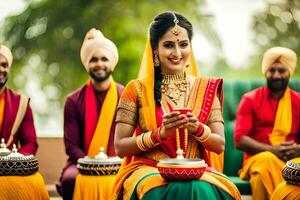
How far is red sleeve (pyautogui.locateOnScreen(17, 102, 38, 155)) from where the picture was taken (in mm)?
6527

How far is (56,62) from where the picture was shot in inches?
472

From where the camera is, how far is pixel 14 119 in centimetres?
659

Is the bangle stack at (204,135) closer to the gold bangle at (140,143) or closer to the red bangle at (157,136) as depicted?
the red bangle at (157,136)

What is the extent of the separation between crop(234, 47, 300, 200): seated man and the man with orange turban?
1.07m

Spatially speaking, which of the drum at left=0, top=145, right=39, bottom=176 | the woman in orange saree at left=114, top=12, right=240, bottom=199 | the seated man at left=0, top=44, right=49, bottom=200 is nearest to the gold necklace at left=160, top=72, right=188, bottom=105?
the woman in orange saree at left=114, top=12, right=240, bottom=199

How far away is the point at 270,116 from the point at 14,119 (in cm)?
214

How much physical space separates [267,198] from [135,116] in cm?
167

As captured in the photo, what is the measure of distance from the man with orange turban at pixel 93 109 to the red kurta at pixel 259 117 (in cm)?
107

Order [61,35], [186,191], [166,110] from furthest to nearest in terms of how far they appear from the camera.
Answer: [61,35]
[166,110]
[186,191]

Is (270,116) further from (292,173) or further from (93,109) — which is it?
(292,173)

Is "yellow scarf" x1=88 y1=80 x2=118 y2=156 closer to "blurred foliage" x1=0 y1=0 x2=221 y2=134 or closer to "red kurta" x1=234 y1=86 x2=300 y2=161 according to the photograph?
"red kurta" x1=234 y1=86 x2=300 y2=161

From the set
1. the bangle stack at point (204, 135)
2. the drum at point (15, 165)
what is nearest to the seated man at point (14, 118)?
the drum at point (15, 165)

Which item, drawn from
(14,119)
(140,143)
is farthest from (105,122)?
(140,143)

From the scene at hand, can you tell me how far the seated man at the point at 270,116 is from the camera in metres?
6.24
